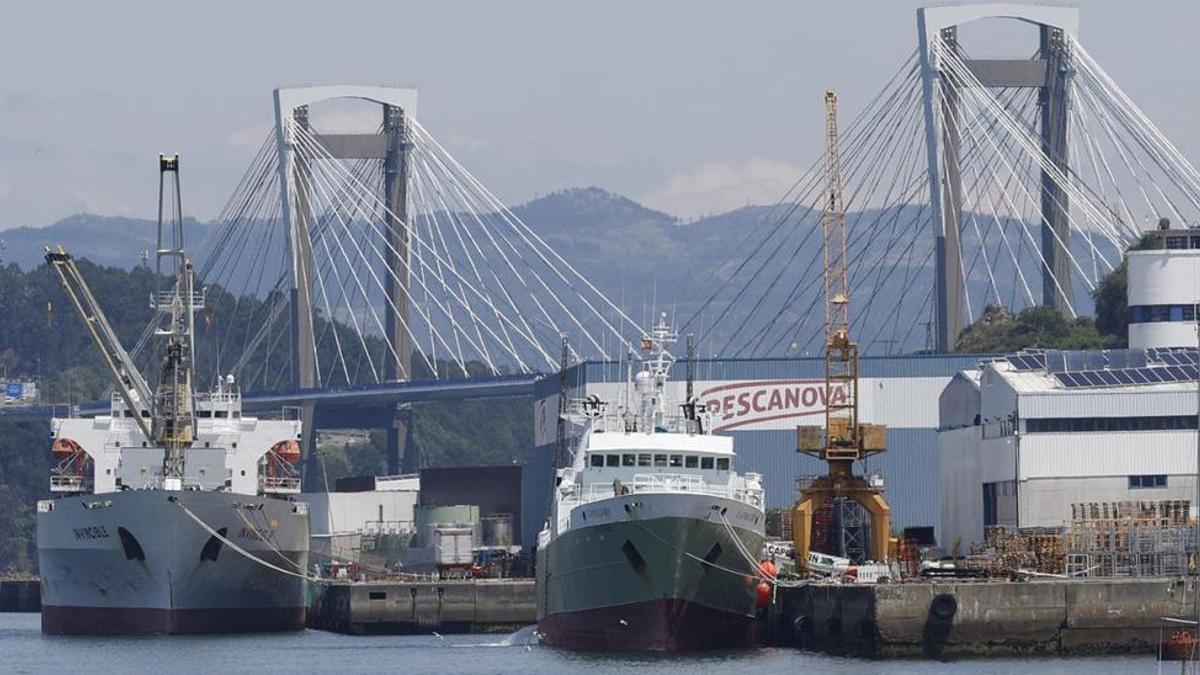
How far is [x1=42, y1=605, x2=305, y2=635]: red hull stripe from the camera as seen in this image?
9206 centimetres

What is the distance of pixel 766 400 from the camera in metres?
117

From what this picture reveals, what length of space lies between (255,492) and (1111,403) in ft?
99.6

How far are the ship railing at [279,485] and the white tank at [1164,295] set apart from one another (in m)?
30.9

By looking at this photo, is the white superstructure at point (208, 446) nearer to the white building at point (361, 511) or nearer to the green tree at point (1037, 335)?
the white building at point (361, 511)

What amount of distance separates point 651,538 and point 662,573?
0.96m

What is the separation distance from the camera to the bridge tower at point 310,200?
497 feet

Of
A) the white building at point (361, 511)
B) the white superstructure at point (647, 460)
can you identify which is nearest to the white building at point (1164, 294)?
the white superstructure at point (647, 460)

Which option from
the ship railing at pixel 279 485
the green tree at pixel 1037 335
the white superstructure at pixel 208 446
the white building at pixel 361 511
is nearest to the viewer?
the white superstructure at pixel 208 446

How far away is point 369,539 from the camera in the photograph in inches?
5354

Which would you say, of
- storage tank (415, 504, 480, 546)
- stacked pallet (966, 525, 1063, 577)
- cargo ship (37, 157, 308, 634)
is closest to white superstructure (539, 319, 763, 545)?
stacked pallet (966, 525, 1063, 577)

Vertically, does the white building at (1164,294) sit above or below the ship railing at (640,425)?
above

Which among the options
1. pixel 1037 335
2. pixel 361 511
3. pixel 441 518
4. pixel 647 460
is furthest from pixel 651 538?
pixel 361 511

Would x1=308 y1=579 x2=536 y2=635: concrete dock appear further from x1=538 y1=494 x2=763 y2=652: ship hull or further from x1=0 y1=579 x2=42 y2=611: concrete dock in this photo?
x1=0 y1=579 x2=42 y2=611: concrete dock

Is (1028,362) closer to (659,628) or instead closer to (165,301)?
(659,628)
